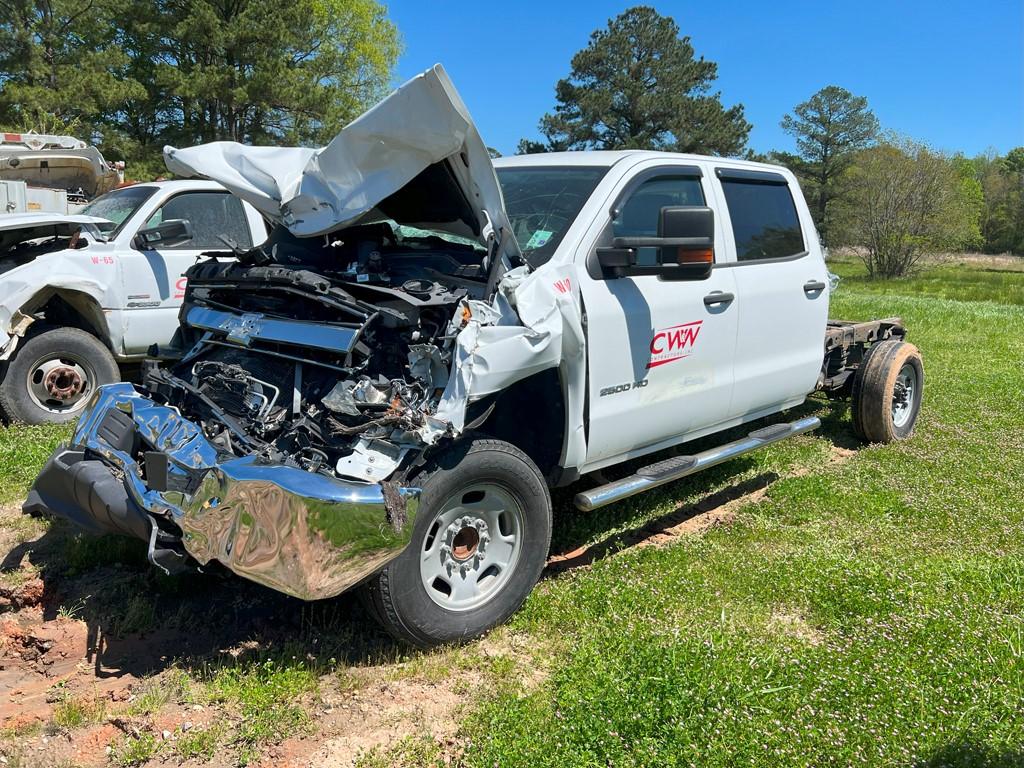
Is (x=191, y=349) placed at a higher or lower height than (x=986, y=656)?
higher

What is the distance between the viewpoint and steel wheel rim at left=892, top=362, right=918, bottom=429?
706 cm

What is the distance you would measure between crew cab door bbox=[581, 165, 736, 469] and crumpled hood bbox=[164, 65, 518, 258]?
2.18ft

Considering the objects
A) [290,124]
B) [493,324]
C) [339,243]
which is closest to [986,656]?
[493,324]

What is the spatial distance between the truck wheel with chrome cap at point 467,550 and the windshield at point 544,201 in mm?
1056

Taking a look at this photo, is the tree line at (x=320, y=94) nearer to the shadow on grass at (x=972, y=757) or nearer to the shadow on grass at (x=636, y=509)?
the shadow on grass at (x=636, y=509)

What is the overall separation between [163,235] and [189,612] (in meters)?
3.23

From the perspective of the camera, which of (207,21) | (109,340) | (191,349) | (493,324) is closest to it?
(493,324)

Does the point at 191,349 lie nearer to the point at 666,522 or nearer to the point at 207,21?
the point at 666,522

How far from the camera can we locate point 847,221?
43781mm

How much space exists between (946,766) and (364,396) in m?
2.53

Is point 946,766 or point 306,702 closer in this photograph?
point 946,766

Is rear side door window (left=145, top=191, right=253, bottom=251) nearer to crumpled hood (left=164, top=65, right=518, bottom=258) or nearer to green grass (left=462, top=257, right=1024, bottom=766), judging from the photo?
crumpled hood (left=164, top=65, right=518, bottom=258)

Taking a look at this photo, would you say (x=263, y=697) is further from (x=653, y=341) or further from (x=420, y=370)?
(x=653, y=341)

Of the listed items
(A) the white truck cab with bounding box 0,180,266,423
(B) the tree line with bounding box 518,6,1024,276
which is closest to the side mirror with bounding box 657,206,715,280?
(A) the white truck cab with bounding box 0,180,266,423
